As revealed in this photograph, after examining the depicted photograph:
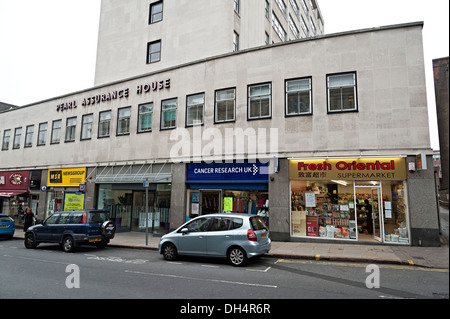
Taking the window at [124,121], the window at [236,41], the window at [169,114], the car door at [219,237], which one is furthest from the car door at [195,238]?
the window at [236,41]

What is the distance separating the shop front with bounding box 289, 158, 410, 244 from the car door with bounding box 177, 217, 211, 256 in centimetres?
554

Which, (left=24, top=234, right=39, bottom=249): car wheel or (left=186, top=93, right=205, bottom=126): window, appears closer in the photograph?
(left=24, top=234, right=39, bottom=249): car wheel

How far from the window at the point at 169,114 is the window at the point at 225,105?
9.56 ft

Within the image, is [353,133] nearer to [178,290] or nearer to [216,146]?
[216,146]

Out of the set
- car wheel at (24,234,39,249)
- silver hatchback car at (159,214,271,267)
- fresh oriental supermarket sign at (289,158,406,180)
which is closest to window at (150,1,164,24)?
fresh oriental supermarket sign at (289,158,406,180)

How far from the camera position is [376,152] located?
12602mm

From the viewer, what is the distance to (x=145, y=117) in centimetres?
1906

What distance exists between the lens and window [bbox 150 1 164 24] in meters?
23.6

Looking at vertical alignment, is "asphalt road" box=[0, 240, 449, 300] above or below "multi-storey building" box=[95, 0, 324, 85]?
below

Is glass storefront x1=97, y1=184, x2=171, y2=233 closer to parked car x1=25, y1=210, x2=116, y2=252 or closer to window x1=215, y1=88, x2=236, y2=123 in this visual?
parked car x1=25, y1=210, x2=116, y2=252

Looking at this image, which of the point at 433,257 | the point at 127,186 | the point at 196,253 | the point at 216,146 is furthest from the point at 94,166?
the point at 433,257

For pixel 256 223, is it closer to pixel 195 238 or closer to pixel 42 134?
pixel 195 238

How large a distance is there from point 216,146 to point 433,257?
33.9ft

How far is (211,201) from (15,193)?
18563mm
